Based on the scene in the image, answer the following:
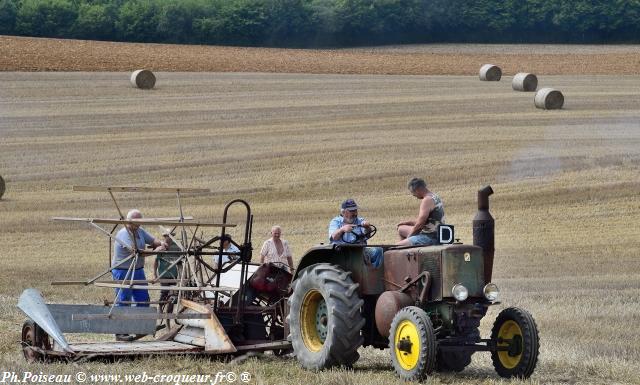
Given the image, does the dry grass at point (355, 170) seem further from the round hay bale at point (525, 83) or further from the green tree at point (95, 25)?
the green tree at point (95, 25)

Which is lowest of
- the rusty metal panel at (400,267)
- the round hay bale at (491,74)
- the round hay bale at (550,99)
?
the rusty metal panel at (400,267)

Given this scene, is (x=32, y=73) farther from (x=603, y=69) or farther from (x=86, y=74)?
(x=603, y=69)

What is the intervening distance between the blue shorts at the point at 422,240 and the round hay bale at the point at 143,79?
1175 inches

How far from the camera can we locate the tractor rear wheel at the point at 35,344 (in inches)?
352

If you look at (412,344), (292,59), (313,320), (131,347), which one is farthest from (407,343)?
(292,59)

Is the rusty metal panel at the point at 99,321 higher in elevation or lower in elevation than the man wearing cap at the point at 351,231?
lower

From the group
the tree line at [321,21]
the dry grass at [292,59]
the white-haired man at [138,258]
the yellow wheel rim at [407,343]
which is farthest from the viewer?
the tree line at [321,21]

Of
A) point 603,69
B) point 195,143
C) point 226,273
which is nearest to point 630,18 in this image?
point 603,69

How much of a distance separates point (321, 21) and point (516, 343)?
145 feet

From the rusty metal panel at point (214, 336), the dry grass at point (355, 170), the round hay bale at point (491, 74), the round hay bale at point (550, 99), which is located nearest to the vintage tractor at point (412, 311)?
the dry grass at point (355, 170)

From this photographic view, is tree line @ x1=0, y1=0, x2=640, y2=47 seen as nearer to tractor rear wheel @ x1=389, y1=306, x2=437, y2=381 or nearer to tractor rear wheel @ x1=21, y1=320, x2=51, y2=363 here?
tractor rear wheel @ x1=21, y1=320, x2=51, y2=363

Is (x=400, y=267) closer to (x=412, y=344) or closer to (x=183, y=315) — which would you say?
(x=412, y=344)

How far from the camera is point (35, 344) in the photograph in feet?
29.7

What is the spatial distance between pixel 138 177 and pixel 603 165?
10149 millimetres
